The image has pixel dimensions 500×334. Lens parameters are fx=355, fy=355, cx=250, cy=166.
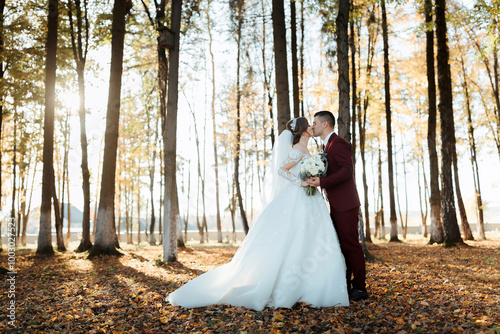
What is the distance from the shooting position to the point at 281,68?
8969mm

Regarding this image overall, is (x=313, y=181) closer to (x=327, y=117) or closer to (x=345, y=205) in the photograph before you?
(x=345, y=205)

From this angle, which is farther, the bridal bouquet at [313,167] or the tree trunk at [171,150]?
the tree trunk at [171,150]

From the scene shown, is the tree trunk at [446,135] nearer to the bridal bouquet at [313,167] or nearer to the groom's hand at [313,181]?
the bridal bouquet at [313,167]

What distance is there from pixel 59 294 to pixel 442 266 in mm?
8050

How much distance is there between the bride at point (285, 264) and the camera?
452 cm

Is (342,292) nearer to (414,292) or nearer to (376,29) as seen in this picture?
(414,292)

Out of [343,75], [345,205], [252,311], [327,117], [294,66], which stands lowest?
[252,311]

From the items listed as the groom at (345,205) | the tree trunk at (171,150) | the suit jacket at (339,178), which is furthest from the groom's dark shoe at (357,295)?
the tree trunk at (171,150)

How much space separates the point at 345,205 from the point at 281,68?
16.8ft

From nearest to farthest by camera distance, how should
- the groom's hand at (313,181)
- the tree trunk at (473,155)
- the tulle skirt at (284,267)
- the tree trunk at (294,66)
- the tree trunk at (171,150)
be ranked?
the tulle skirt at (284,267)
the groom's hand at (313,181)
the tree trunk at (171,150)
the tree trunk at (294,66)
the tree trunk at (473,155)

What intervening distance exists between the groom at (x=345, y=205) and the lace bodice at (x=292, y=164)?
364mm

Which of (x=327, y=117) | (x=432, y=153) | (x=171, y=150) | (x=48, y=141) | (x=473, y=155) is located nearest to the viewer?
(x=327, y=117)

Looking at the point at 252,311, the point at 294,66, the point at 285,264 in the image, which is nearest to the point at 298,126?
the point at 285,264

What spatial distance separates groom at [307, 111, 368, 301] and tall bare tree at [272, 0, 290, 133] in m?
3.87
